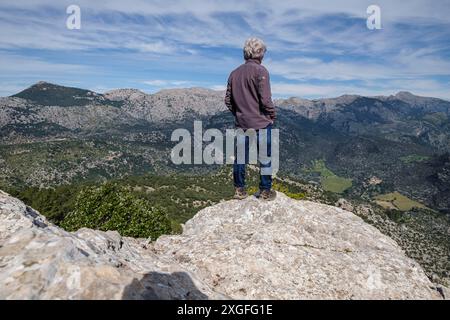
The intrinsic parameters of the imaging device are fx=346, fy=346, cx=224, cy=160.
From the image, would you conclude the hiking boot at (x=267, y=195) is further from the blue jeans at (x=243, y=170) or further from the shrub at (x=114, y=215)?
the shrub at (x=114, y=215)

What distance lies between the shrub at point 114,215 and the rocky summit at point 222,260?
33.7 m

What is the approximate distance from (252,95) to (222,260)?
6595 mm

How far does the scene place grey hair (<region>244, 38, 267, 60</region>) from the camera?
13.8m

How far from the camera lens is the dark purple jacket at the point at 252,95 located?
1352 centimetres

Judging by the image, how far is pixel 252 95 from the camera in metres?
13.9

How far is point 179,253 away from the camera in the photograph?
37.7 ft

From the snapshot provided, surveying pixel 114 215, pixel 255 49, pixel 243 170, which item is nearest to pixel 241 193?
pixel 243 170

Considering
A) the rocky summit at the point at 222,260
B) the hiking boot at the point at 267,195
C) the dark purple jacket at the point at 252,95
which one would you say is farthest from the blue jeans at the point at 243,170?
the rocky summit at the point at 222,260

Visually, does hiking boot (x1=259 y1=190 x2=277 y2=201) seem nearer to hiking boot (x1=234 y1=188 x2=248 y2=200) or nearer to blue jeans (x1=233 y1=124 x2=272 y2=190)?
blue jeans (x1=233 y1=124 x2=272 y2=190)

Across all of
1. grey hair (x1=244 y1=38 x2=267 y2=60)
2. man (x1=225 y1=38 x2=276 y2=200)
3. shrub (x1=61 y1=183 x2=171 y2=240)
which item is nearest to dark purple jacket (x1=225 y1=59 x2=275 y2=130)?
man (x1=225 y1=38 x2=276 y2=200)

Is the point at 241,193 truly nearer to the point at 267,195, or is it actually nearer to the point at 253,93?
the point at 267,195
